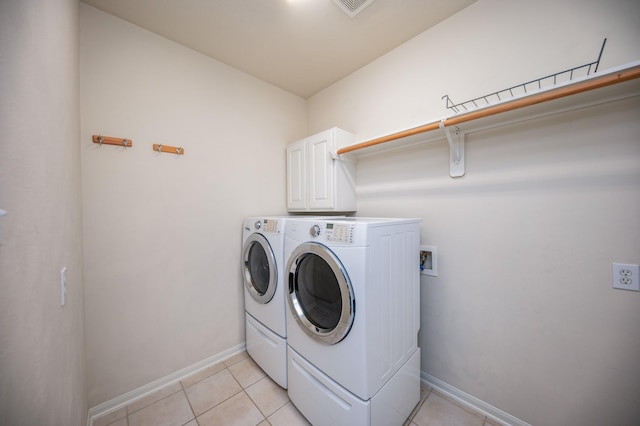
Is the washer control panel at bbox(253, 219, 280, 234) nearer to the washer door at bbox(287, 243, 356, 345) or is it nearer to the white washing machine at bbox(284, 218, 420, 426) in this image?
the white washing machine at bbox(284, 218, 420, 426)

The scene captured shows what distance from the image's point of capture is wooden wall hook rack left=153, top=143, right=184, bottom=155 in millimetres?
1750

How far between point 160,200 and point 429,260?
219 centimetres

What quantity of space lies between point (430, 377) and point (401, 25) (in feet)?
9.00

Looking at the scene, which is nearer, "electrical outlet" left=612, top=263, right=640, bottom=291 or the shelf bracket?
"electrical outlet" left=612, top=263, right=640, bottom=291

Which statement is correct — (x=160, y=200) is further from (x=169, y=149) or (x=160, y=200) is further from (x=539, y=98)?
(x=539, y=98)

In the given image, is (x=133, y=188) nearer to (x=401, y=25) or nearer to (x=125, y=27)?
(x=125, y=27)

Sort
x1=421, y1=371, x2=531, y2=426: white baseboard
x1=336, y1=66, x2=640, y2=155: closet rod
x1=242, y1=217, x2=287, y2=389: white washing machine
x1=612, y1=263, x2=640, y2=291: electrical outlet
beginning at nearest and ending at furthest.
A: x1=336, y1=66, x2=640, y2=155: closet rod, x1=612, y1=263, x2=640, y2=291: electrical outlet, x1=421, y1=371, x2=531, y2=426: white baseboard, x1=242, y1=217, x2=287, y2=389: white washing machine

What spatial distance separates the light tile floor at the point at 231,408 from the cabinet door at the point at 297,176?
63.6 inches

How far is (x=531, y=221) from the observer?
1.33 meters

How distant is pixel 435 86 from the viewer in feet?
5.60

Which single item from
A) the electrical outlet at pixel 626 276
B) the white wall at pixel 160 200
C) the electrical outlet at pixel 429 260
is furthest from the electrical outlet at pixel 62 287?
the electrical outlet at pixel 626 276

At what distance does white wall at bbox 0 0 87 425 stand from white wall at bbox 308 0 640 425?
1955 millimetres

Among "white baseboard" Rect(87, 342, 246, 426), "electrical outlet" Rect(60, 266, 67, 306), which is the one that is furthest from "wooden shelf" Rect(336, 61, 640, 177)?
"white baseboard" Rect(87, 342, 246, 426)

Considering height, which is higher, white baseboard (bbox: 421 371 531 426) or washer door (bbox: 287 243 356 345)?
washer door (bbox: 287 243 356 345)
